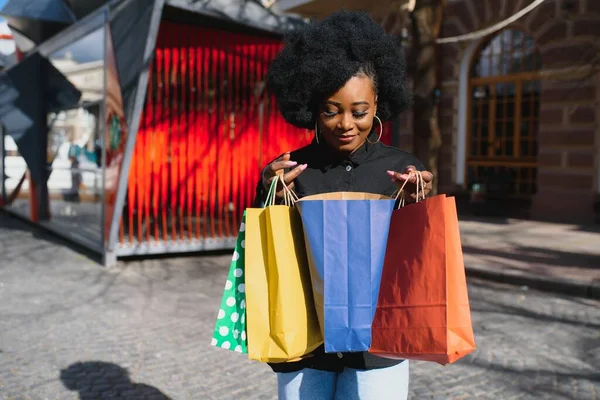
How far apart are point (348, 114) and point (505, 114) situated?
43.7ft

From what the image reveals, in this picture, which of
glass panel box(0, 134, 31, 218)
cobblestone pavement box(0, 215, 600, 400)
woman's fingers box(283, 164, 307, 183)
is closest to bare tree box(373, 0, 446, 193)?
cobblestone pavement box(0, 215, 600, 400)

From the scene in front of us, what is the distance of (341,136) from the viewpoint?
189 cm

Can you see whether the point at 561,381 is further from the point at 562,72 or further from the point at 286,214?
the point at 562,72

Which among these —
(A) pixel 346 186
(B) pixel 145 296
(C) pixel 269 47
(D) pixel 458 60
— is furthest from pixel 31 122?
(A) pixel 346 186

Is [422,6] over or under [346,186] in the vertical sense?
over

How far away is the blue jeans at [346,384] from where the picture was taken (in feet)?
6.18

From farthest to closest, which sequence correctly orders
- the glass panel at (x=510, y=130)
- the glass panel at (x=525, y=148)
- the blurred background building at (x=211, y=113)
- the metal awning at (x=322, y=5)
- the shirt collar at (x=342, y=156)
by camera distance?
the metal awning at (x=322, y=5) → the glass panel at (x=510, y=130) → the glass panel at (x=525, y=148) → the blurred background building at (x=211, y=113) → the shirt collar at (x=342, y=156)

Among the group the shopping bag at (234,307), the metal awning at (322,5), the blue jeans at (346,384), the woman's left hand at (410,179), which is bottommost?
the blue jeans at (346,384)

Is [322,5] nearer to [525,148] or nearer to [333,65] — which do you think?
[525,148]

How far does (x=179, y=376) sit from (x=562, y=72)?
10997 mm

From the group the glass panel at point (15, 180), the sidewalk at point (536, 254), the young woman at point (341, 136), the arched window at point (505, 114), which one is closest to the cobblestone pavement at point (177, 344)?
the sidewalk at point (536, 254)

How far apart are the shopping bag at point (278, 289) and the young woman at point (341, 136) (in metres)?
0.15

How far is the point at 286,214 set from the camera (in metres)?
1.77

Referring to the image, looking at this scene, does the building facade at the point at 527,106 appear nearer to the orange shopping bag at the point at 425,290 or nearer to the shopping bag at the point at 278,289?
the orange shopping bag at the point at 425,290
